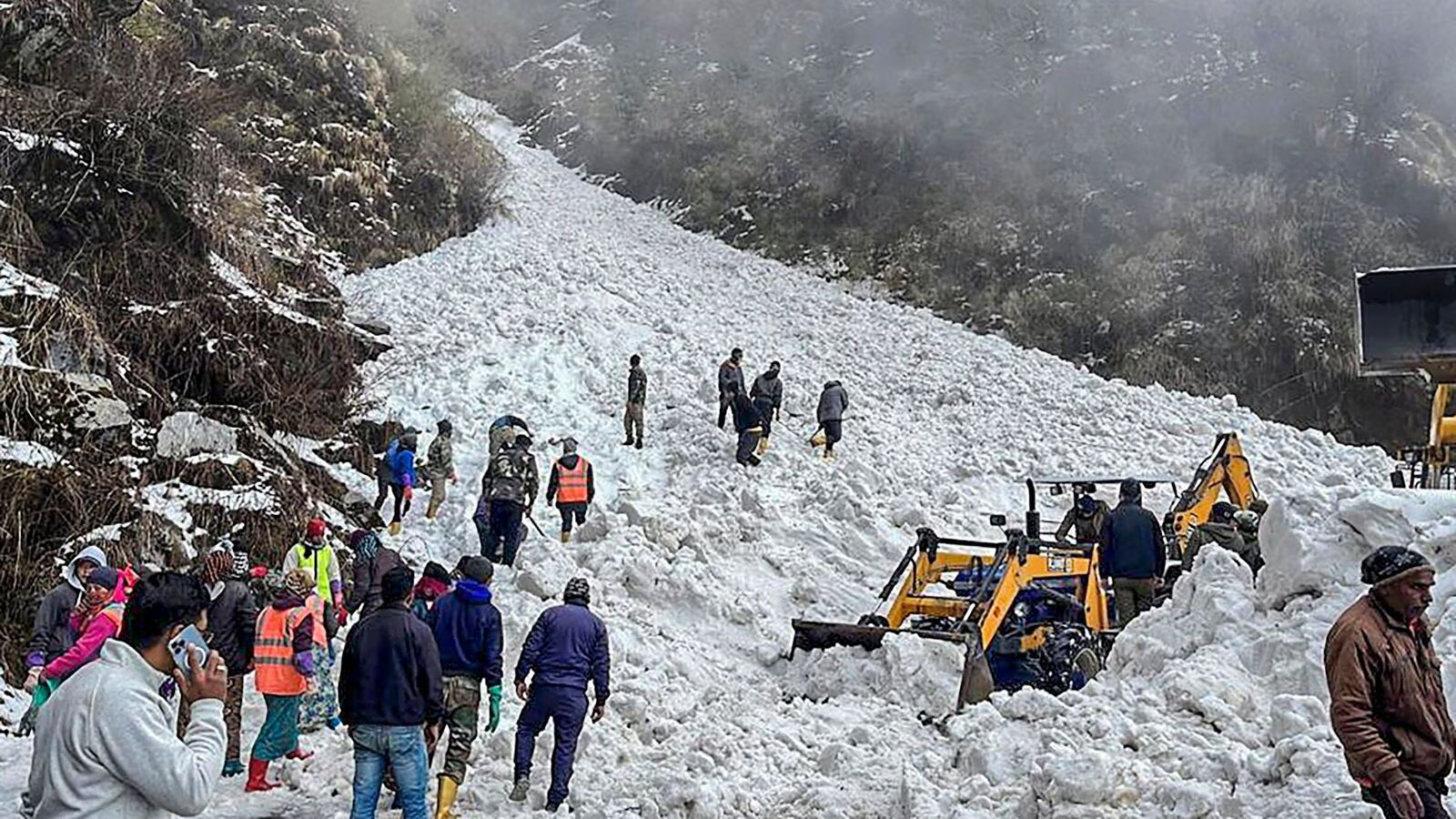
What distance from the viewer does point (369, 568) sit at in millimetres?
8367

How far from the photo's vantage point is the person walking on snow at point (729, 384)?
14609mm

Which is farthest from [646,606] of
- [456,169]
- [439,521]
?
[456,169]

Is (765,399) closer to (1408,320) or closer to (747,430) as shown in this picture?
(747,430)

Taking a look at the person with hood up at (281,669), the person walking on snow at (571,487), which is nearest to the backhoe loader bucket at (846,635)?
the person walking on snow at (571,487)

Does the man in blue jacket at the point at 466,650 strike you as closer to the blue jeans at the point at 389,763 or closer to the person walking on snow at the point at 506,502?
the blue jeans at the point at 389,763

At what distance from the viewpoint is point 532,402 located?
51.6ft

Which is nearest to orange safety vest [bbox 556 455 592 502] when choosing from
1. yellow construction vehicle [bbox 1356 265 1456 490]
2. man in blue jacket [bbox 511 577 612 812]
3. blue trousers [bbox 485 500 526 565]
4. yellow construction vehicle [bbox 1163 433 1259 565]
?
blue trousers [bbox 485 500 526 565]

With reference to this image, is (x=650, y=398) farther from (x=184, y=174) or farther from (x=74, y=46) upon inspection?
(x=74, y=46)

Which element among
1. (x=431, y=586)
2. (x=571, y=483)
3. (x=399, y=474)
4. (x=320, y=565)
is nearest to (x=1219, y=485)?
(x=571, y=483)

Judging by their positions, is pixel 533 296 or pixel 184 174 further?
pixel 533 296

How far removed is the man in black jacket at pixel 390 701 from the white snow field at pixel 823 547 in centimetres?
96

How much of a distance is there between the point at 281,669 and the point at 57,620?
1.46 metres

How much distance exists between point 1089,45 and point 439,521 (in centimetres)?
2876

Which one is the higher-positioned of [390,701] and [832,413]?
[832,413]
